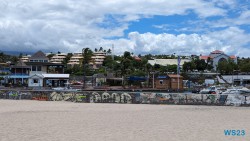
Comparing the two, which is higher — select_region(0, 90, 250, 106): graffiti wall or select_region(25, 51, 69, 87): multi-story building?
select_region(25, 51, 69, 87): multi-story building

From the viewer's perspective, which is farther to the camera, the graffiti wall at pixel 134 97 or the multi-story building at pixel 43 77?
the multi-story building at pixel 43 77

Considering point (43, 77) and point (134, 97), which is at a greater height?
point (43, 77)

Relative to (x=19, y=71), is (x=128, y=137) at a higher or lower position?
lower

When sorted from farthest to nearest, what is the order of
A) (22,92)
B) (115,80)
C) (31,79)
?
(115,80) → (31,79) → (22,92)

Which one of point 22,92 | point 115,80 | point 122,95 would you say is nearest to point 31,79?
point 115,80

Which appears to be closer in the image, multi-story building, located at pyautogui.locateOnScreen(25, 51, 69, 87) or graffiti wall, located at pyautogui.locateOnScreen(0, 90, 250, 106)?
graffiti wall, located at pyautogui.locateOnScreen(0, 90, 250, 106)

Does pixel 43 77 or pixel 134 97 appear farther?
pixel 43 77

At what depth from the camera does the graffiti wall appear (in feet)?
126

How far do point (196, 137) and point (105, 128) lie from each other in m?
5.37

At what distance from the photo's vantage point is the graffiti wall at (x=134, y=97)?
38344mm

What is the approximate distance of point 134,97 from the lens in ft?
136

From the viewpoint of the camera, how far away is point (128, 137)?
1594 centimetres

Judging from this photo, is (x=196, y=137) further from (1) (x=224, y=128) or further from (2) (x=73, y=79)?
(2) (x=73, y=79)

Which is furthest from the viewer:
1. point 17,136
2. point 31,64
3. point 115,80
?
point 115,80
